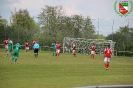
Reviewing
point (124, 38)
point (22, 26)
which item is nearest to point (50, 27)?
point (22, 26)

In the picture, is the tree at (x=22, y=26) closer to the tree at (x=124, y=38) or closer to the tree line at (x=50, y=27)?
the tree line at (x=50, y=27)

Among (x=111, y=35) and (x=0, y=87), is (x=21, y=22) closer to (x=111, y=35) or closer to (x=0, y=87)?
(x=111, y=35)

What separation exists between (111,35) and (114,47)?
6.39ft

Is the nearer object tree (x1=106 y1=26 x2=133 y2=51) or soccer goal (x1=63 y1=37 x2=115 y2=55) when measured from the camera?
tree (x1=106 y1=26 x2=133 y2=51)

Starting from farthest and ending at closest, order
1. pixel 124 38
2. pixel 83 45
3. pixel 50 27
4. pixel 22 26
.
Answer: pixel 50 27
pixel 22 26
pixel 83 45
pixel 124 38

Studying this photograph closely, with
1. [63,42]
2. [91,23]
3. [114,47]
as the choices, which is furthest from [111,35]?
[63,42]

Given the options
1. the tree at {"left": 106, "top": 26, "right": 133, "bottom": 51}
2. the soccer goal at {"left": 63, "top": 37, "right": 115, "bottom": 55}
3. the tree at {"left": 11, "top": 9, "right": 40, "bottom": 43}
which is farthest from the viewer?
the soccer goal at {"left": 63, "top": 37, "right": 115, "bottom": 55}


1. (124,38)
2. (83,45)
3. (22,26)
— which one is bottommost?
(83,45)

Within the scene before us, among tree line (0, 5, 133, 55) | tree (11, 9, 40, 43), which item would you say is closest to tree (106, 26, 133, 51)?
tree line (0, 5, 133, 55)

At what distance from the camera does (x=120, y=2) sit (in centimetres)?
1628

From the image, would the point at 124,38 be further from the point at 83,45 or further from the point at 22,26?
the point at 22,26

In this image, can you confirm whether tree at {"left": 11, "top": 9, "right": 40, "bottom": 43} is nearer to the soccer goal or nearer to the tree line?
the tree line

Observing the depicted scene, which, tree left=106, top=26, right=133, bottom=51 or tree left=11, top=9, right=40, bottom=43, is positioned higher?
tree left=11, top=9, right=40, bottom=43

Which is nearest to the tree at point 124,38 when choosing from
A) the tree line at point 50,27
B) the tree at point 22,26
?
the tree line at point 50,27
